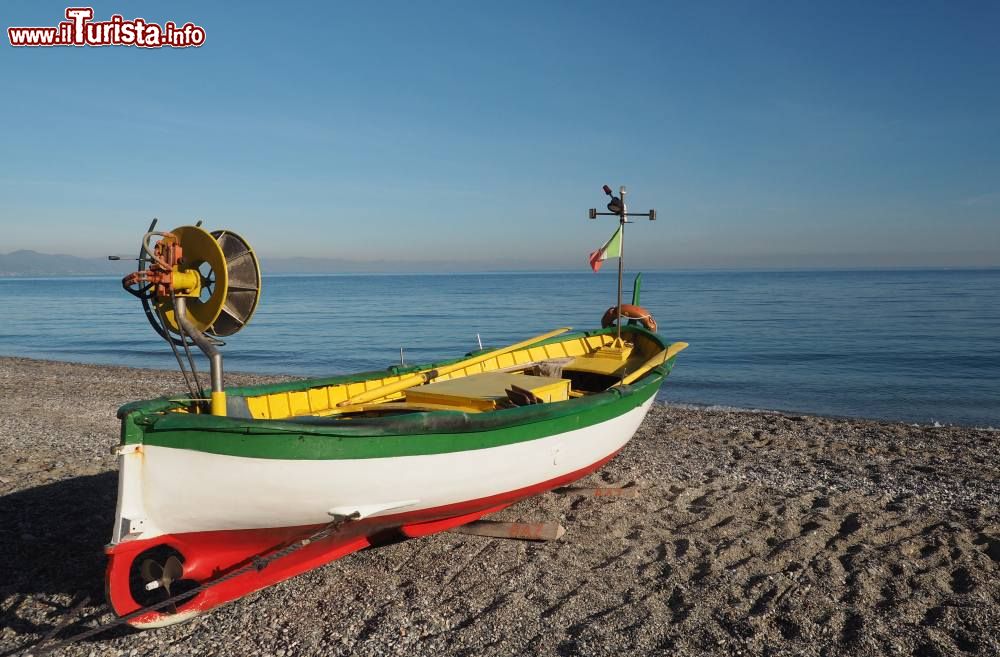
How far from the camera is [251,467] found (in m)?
4.79

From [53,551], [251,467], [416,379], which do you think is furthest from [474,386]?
[53,551]

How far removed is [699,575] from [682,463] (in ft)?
13.8

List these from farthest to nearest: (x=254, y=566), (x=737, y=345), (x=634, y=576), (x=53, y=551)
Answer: (x=737, y=345), (x=53, y=551), (x=634, y=576), (x=254, y=566)

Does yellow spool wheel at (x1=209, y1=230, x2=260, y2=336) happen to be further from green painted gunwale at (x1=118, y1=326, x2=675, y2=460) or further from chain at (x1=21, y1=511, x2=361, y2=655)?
chain at (x1=21, y1=511, x2=361, y2=655)

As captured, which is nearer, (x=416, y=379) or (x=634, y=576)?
(x=634, y=576)

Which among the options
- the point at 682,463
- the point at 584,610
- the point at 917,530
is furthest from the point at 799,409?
the point at 584,610

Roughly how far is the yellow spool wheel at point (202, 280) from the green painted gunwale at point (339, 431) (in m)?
0.73

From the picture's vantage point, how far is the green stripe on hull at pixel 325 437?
183 inches

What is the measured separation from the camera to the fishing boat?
472 centimetres

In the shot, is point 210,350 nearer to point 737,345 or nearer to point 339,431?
point 339,431

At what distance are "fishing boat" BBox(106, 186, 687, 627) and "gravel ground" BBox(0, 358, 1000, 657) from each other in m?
0.44

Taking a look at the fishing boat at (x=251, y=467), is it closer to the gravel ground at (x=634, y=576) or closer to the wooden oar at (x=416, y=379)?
the gravel ground at (x=634, y=576)

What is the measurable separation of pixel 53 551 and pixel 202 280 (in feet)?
11.4

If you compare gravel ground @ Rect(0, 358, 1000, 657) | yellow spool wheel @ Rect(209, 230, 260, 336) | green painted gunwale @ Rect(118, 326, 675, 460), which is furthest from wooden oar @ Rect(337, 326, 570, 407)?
yellow spool wheel @ Rect(209, 230, 260, 336)
